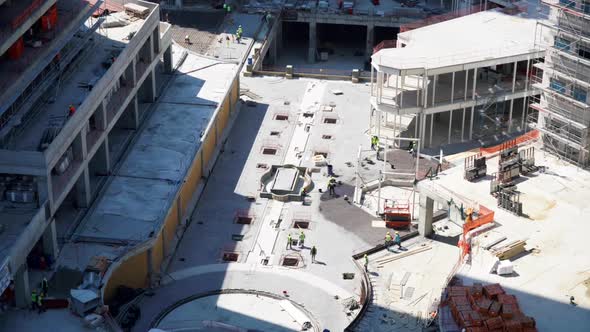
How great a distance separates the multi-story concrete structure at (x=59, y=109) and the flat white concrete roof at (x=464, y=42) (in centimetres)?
2575

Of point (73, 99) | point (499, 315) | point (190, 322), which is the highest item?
point (73, 99)

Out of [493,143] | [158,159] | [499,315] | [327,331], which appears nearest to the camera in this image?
[499,315]

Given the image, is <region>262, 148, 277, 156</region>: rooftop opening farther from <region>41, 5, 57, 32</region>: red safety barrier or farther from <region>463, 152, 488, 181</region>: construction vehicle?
<region>41, 5, 57, 32</region>: red safety barrier

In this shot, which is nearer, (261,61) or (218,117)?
(218,117)

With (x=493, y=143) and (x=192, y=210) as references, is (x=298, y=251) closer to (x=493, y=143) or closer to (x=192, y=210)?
(x=192, y=210)

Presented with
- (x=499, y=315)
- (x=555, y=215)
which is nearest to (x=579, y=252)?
(x=555, y=215)

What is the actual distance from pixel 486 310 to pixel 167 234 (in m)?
33.1

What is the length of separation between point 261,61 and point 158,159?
3968cm

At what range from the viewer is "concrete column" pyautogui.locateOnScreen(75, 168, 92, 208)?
106188 mm

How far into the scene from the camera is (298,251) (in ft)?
358

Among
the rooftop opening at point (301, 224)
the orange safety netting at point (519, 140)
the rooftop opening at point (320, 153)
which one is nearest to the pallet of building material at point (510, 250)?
the orange safety netting at point (519, 140)

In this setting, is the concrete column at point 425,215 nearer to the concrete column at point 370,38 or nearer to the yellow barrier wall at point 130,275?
the yellow barrier wall at point 130,275

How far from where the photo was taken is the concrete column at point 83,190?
106 metres

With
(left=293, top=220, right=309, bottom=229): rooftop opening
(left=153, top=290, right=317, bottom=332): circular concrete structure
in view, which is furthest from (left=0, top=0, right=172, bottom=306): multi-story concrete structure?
(left=293, top=220, right=309, bottom=229): rooftop opening
